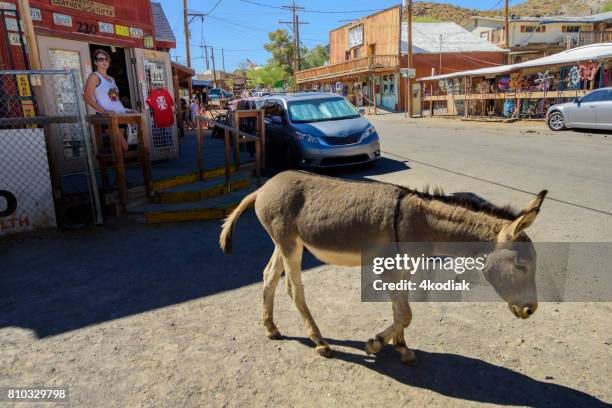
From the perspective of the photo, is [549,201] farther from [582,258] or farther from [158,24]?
[158,24]

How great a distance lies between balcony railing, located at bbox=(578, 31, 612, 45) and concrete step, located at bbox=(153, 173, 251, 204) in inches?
1517

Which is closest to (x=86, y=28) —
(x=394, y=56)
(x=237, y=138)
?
(x=237, y=138)

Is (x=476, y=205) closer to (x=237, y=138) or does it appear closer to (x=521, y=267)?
(x=521, y=267)

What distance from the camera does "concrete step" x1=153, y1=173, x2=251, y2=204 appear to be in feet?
23.5

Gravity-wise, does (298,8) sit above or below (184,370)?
above

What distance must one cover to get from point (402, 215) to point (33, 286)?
4.07m

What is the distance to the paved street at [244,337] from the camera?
269 centimetres

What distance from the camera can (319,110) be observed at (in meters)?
10.7

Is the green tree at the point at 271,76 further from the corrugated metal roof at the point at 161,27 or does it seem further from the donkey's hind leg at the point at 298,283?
the donkey's hind leg at the point at 298,283

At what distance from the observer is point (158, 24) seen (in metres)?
17.3

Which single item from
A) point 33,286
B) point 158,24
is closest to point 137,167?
point 33,286

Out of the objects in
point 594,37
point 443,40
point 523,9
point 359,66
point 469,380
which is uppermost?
point 523,9

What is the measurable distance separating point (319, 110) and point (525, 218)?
8.84 meters

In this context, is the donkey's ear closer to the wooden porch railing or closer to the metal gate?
the wooden porch railing
